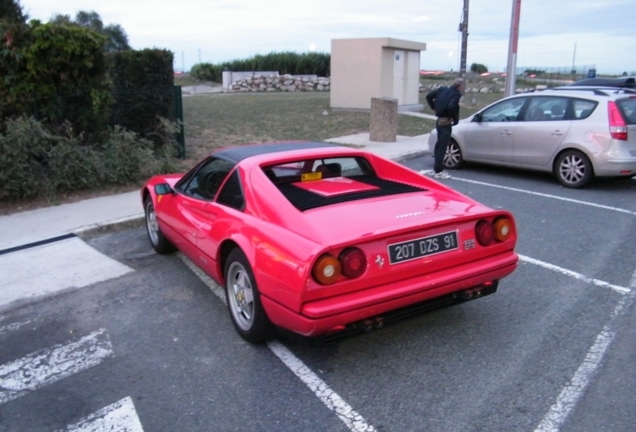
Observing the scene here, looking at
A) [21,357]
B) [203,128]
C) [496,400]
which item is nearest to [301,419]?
[496,400]

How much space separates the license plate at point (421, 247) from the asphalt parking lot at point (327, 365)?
29.0 inches

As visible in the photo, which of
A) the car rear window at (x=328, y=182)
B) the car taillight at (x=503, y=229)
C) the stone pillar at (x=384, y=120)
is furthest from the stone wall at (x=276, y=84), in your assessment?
the car taillight at (x=503, y=229)

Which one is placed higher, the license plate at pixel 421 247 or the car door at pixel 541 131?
the car door at pixel 541 131

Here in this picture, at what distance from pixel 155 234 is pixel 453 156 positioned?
650 centimetres

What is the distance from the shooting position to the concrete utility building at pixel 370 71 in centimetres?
2116

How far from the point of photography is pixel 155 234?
618cm

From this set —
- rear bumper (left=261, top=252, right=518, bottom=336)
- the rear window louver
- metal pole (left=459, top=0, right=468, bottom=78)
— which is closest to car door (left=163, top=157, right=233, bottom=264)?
the rear window louver

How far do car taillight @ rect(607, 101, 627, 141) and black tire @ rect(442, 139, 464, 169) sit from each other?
277 centimetres

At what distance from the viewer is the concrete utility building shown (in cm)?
2116

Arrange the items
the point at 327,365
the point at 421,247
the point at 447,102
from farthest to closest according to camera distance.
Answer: the point at 447,102, the point at 327,365, the point at 421,247

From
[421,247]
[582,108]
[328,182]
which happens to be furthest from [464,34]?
[421,247]

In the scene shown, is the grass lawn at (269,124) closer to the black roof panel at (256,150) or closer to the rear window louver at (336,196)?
the black roof panel at (256,150)

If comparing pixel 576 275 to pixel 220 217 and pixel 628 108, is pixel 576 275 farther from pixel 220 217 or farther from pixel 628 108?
pixel 628 108

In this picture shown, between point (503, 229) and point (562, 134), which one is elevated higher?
point (562, 134)
